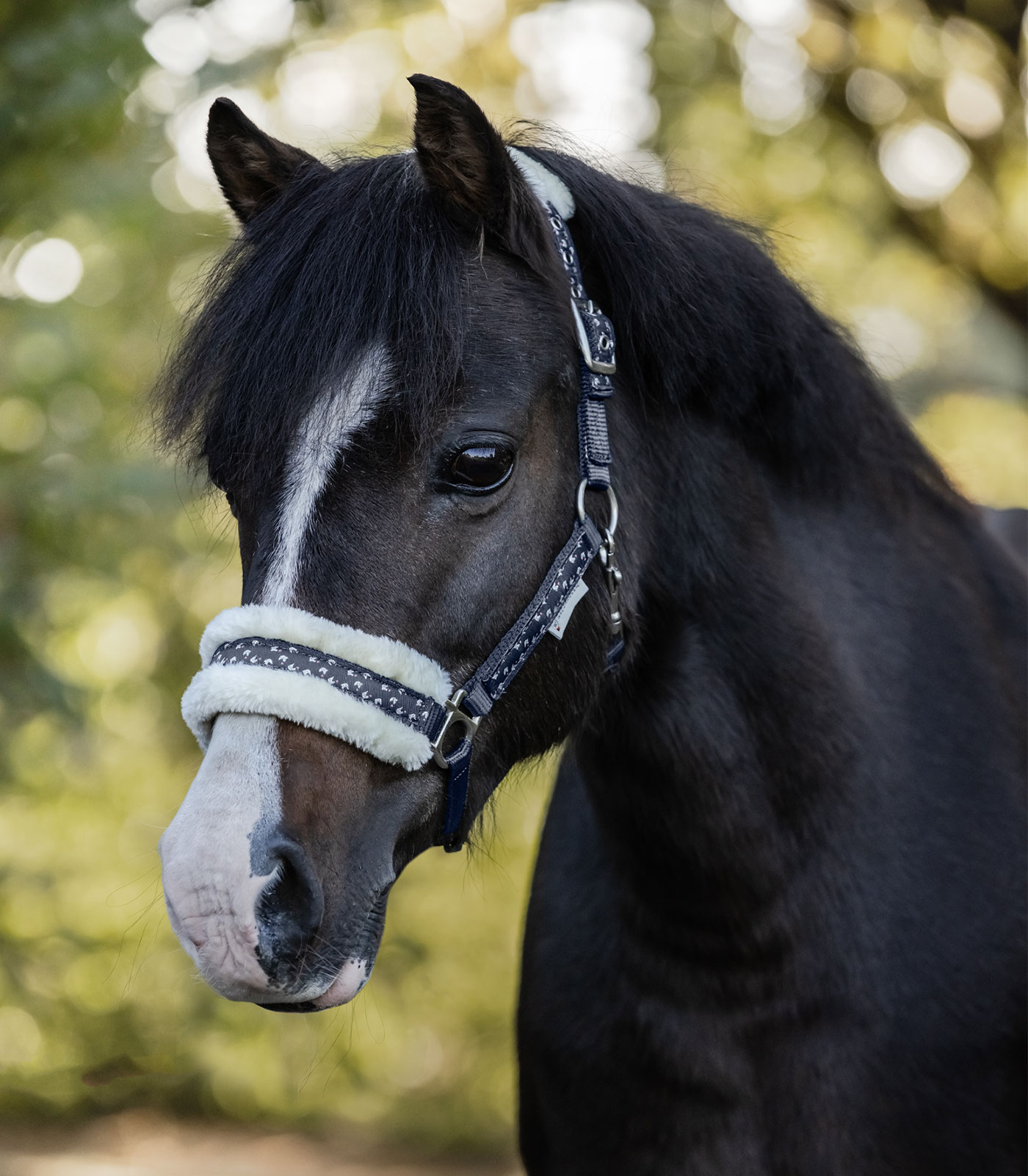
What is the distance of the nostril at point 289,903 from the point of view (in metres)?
1.43

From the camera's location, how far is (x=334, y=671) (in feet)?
5.06

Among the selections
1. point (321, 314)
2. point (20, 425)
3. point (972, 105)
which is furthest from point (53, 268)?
point (972, 105)

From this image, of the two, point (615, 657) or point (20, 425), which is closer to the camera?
point (615, 657)

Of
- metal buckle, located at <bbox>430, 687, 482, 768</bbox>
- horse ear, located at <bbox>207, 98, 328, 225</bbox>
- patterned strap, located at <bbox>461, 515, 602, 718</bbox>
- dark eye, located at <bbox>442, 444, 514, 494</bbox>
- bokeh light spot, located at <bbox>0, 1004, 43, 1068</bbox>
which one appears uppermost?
horse ear, located at <bbox>207, 98, 328, 225</bbox>

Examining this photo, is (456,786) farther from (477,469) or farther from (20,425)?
(20,425)

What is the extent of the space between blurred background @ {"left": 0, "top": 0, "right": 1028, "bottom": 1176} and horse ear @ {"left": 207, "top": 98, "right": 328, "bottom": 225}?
549mm

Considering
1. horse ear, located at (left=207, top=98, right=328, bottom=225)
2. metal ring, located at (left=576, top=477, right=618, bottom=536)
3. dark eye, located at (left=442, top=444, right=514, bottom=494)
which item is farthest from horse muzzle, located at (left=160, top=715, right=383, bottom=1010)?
horse ear, located at (left=207, top=98, right=328, bottom=225)

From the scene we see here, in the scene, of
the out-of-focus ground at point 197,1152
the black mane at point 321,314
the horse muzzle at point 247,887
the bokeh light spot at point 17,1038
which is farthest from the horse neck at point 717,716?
the out-of-focus ground at point 197,1152

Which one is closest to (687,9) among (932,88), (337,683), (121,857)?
(932,88)

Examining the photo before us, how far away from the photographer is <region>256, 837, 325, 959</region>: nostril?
1.43 m

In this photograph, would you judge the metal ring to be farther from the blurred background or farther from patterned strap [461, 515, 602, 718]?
the blurred background

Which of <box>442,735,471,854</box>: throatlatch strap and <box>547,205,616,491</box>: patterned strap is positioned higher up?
<box>547,205,616,491</box>: patterned strap

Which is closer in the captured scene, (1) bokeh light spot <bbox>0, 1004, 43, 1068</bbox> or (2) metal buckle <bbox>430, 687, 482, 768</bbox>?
(2) metal buckle <bbox>430, 687, 482, 768</bbox>

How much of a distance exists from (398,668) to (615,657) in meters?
0.52
